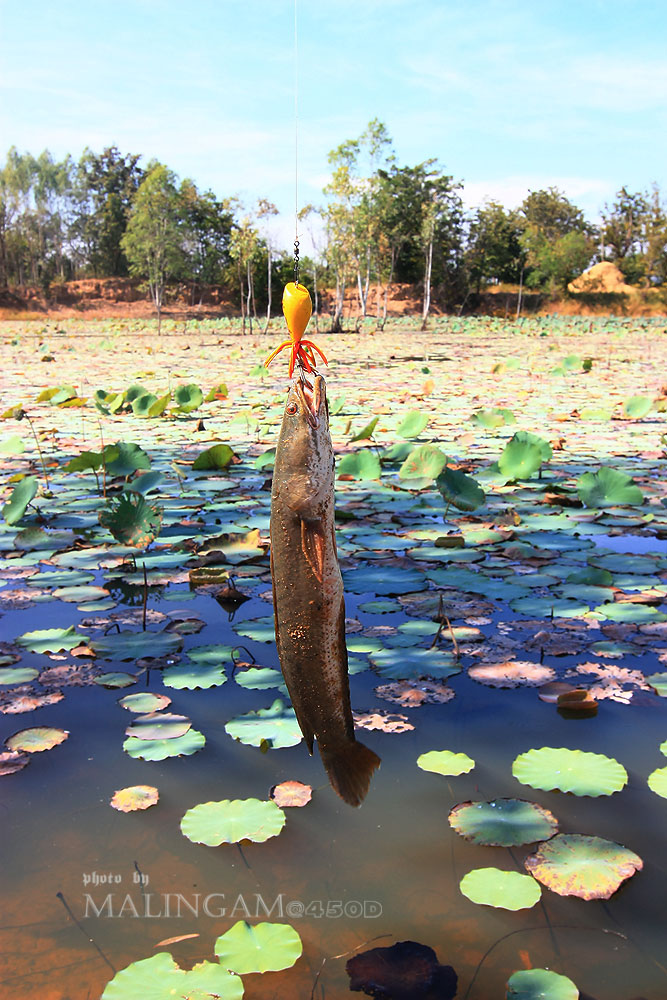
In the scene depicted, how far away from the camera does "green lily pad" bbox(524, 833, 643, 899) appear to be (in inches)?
53.3

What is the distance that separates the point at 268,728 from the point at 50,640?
2.87 feet

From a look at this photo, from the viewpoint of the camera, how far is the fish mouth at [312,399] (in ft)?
2.75

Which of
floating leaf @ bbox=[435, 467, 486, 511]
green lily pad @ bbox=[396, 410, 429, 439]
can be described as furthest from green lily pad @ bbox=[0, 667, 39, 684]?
green lily pad @ bbox=[396, 410, 429, 439]

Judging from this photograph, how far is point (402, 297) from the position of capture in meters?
44.0

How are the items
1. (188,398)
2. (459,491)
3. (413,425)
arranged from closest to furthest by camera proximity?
1. (459,491)
2. (413,425)
3. (188,398)

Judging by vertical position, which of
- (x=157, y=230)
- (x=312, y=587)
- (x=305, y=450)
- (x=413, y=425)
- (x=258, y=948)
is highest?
(x=157, y=230)

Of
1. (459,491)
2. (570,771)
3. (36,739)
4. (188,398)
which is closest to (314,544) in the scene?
(570,771)

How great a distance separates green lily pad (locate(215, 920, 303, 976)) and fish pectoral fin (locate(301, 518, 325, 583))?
719 millimetres

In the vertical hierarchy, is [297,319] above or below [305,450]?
above

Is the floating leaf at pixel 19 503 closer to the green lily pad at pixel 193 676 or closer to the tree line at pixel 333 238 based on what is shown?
the green lily pad at pixel 193 676

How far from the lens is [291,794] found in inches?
64.9

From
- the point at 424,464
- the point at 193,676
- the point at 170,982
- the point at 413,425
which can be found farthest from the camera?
the point at 413,425

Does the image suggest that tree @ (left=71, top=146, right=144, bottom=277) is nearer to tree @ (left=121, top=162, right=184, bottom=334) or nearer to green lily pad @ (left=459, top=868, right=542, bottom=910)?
tree @ (left=121, top=162, right=184, bottom=334)

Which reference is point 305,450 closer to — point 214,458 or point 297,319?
point 297,319
